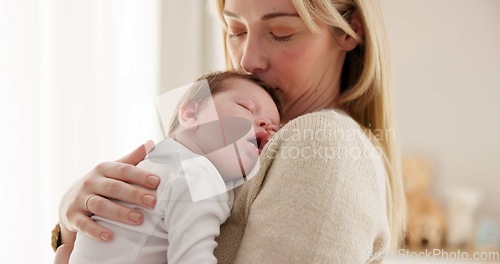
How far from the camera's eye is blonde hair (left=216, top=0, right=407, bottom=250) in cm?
124

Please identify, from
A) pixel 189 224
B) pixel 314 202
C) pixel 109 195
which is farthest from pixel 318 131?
Answer: pixel 109 195

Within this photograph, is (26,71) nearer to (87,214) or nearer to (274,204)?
(87,214)

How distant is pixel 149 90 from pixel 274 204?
1322 mm

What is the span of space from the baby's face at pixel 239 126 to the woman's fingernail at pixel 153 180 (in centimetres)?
13

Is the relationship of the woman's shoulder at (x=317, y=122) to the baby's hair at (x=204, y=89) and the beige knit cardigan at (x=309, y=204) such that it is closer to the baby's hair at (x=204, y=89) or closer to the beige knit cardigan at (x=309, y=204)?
the beige knit cardigan at (x=309, y=204)

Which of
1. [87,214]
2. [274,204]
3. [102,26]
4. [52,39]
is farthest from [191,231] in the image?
[102,26]

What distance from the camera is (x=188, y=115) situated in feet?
3.52

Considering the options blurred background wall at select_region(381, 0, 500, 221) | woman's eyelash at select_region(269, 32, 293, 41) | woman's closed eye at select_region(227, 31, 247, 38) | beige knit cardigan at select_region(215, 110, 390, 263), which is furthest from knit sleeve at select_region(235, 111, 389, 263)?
blurred background wall at select_region(381, 0, 500, 221)

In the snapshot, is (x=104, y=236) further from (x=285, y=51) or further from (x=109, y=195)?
(x=285, y=51)

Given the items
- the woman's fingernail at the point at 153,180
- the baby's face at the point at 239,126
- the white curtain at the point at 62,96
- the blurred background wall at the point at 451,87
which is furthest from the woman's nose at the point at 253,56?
the blurred background wall at the point at 451,87

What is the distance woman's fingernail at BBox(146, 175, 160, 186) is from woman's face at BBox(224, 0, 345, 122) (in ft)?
1.19

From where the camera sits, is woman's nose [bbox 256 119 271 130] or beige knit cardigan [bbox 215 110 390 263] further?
woman's nose [bbox 256 119 271 130]

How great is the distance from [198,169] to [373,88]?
0.54m

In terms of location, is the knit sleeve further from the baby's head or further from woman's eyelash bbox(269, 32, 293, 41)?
woman's eyelash bbox(269, 32, 293, 41)
